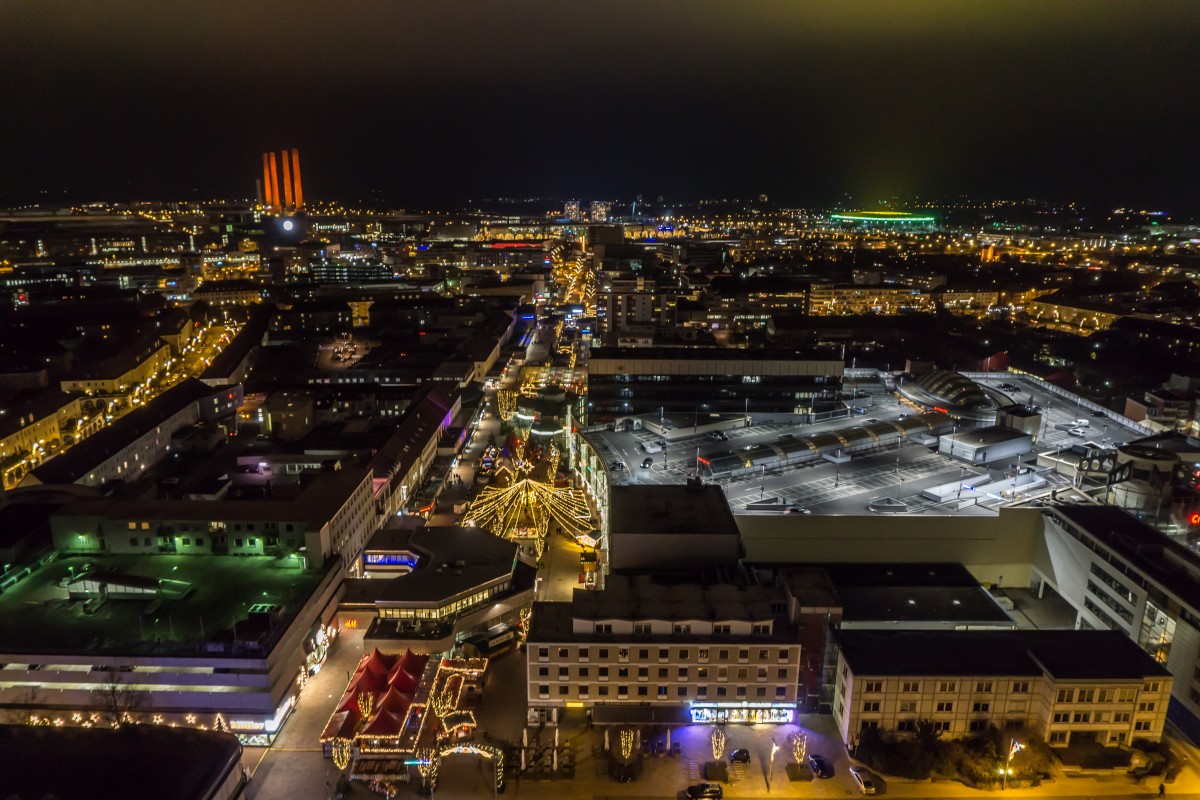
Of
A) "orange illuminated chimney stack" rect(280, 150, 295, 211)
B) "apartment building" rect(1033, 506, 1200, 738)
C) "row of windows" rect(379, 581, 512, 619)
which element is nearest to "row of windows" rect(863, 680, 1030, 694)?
"apartment building" rect(1033, 506, 1200, 738)

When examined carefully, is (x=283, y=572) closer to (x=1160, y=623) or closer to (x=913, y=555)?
(x=913, y=555)

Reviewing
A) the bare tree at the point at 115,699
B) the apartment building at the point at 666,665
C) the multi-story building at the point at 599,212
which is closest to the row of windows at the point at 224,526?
the bare tree at the point at 115,699

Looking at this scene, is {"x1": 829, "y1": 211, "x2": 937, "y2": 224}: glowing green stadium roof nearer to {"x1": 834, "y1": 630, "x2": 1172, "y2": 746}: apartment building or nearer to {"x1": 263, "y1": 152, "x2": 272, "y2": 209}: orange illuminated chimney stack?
{"x1": 263, "y1": 152, "x2": 272, "y2": 209}: orange illuminated chimney stack

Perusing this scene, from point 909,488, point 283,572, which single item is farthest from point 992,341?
point 283,572

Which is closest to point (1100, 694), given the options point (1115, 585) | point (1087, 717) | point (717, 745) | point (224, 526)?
point (1087, 717)

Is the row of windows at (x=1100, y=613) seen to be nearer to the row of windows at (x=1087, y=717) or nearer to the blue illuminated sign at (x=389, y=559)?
the row of windows at (x=1087, y=717)

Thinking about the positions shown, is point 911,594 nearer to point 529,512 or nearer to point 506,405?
point 529,512

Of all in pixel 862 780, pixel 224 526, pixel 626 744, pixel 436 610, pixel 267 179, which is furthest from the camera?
pixel 267 179
